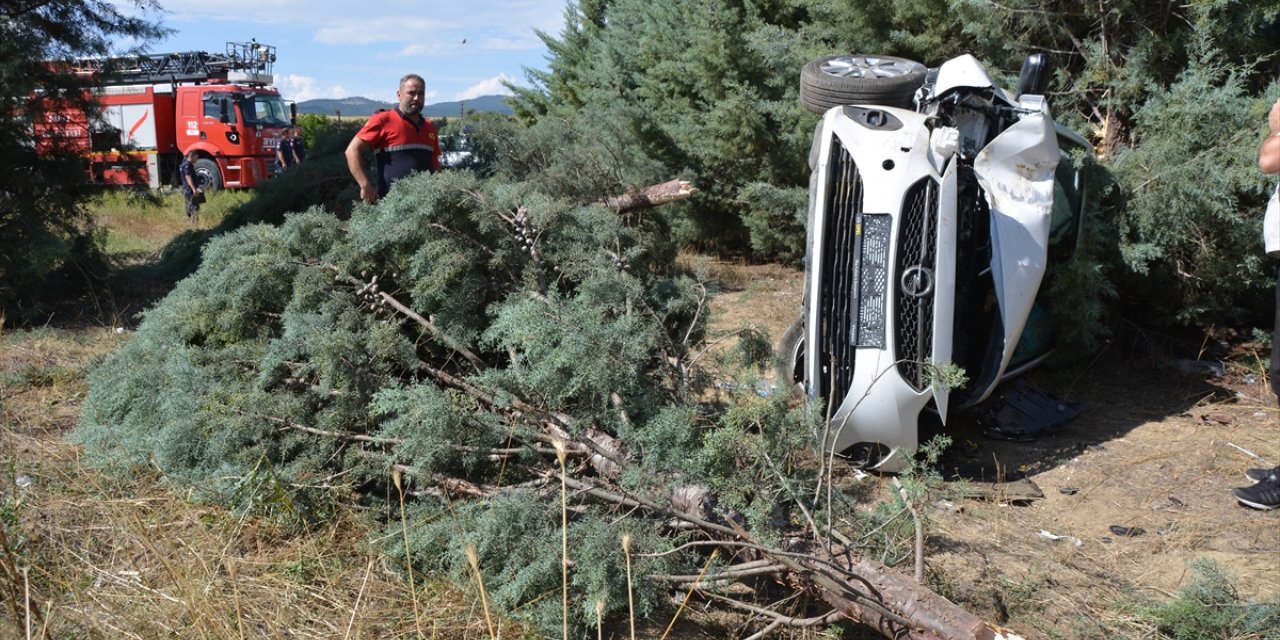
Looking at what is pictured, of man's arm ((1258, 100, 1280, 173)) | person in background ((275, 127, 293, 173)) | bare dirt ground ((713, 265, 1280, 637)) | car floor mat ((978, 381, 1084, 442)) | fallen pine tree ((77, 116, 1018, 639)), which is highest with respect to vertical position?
person in background ((275, 127, 293, 173))

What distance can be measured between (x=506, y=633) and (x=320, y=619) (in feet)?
2.16

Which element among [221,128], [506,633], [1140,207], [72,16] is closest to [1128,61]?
[1140,207]

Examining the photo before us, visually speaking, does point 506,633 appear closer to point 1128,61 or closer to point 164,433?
point 164,433

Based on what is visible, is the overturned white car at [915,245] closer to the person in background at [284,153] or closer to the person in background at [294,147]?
the person in background at [294,147]

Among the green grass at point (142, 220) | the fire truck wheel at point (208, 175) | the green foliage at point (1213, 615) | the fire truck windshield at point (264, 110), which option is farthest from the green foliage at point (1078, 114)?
the fire truck wheel at point (208, 175)

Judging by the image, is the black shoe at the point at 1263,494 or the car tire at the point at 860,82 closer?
the black shoe at the point at 1263,494

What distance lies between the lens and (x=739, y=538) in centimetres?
328

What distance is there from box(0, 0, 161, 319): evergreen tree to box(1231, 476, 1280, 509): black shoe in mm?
8809

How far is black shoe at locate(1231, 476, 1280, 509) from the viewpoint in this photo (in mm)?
4398

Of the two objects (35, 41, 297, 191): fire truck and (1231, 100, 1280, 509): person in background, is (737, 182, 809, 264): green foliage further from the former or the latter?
(35, 41, 297, 191): fire truck

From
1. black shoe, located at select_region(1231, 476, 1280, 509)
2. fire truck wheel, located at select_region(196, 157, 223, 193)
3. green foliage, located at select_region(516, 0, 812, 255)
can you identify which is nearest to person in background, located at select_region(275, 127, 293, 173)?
fire truck wheel, located at select_region(196, 157, 223, 193)

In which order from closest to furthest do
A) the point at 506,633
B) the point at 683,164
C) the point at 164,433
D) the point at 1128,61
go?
the point at 506,633, the point at 164,433, the point at 1128,61, the point at 683,164

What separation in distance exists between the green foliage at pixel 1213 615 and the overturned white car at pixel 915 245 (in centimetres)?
127

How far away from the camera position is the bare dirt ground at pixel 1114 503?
11.8 ft
